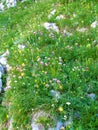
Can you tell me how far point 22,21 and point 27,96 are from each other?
6469 millimetres

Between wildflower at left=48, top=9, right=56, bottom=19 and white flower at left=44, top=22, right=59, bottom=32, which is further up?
wildflower at left=48, top=9, right=56, bottom=19

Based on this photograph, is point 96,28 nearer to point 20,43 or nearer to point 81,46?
point 81,46

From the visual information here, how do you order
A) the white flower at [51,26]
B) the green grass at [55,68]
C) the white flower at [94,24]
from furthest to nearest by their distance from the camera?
the white flower at [51,26] → the white flower at [94,24] → the green grass at [55,68]

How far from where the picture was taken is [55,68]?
8469 mm

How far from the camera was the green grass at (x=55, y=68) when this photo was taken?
23.7 ft

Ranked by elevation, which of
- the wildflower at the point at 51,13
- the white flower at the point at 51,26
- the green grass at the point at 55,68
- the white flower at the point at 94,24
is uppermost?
the wildflower at the point at 51,13

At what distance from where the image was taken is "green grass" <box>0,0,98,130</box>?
7.24 meters

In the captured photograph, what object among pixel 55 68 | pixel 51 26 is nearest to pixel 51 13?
pixel 51 26

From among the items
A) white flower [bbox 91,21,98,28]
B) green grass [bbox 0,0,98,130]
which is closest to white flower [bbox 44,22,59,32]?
green grass [bbox 0,0,98,130]

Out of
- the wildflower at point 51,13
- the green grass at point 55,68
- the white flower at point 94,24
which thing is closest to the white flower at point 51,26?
the green grass at point 55,68

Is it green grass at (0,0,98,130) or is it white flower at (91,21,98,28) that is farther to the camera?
white flower at (91,21,98,28)

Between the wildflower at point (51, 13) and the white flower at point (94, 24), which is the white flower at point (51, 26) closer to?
the wildflower at point (51, 13)

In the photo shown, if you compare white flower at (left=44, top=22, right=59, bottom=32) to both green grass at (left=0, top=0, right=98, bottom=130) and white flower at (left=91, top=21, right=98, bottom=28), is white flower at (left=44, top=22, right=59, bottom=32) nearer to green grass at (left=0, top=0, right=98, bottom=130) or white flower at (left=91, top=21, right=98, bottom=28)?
green grass at (left=0, top=0, right=98, bottom=130)

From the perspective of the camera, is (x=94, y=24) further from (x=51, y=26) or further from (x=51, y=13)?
(x=51, y=13)
